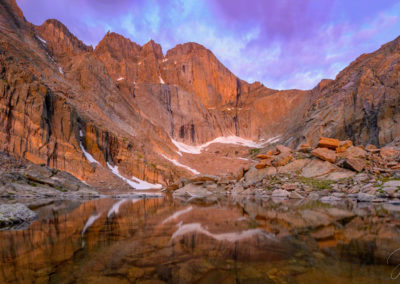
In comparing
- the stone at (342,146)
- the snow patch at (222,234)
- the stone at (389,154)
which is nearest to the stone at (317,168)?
the stone at (342,146)

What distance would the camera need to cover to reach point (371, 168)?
63.6ft

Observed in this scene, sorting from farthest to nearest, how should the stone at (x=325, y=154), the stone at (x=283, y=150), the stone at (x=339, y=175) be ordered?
the stone at (x=283, y=150) < the stone at (x=325, y=154) < the stone at (x=339, y=175)

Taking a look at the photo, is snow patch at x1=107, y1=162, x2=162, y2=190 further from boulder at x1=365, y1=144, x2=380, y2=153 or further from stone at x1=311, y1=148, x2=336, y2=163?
boulder at x1=365, y1=144, x2=380, y2=153

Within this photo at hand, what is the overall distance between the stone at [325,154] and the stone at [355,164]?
1595 millimetres

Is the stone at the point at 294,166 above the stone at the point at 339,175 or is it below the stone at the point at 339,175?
above

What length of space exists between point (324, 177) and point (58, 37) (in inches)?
4075

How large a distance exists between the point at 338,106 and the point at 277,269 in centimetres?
6808

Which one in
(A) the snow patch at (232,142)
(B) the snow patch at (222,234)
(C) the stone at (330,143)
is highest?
(A) the snow patch at (232,142)

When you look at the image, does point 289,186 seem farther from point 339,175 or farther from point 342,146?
point 342,146

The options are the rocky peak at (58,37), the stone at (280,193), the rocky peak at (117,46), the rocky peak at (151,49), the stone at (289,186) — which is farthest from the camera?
the rocky peak at (151,49)

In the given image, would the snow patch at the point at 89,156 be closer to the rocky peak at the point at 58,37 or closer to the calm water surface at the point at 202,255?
the calm water surface at the point at 202,255

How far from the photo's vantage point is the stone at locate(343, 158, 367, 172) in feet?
65.7

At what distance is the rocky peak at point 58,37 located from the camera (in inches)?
3172

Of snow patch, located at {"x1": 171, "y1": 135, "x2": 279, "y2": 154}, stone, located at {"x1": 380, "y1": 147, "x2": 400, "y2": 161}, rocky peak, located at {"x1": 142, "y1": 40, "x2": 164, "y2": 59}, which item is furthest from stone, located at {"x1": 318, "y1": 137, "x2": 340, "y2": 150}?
rocky peak, located at {"x1": 142, "y1": 40, "x2": 164, "y2": 59}
